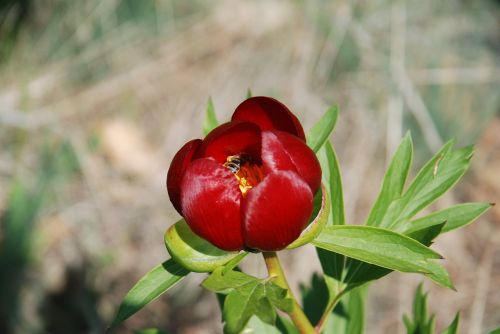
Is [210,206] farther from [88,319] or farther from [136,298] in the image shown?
[88,319]

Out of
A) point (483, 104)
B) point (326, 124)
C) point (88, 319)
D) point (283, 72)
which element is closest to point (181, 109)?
point (283, 72)

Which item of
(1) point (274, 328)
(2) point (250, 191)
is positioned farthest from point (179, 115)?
(2) point (250, 191)

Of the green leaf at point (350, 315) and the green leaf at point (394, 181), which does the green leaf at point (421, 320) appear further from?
the green leaf at point (394, 181)

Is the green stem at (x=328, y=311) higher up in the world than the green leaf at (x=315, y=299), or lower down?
higher up

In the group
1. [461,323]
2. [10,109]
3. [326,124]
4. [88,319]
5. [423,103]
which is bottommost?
[461,323]

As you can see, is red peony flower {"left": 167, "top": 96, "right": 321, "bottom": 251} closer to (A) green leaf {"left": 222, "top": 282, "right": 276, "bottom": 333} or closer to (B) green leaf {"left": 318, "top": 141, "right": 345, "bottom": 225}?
(A) green leaf {"left": 222, "top": 282, "right": 276, "bottom": 333}

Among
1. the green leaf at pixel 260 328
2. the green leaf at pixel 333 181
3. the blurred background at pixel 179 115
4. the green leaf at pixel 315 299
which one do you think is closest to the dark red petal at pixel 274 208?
the green leaf at pixel 333 181

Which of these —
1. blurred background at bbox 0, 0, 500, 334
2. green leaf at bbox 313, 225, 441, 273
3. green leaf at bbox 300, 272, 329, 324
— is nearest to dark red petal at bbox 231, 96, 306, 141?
green leaf at bbox 313, 225, 441, 273

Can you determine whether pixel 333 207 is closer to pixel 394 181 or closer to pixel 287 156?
pixel 394 181
